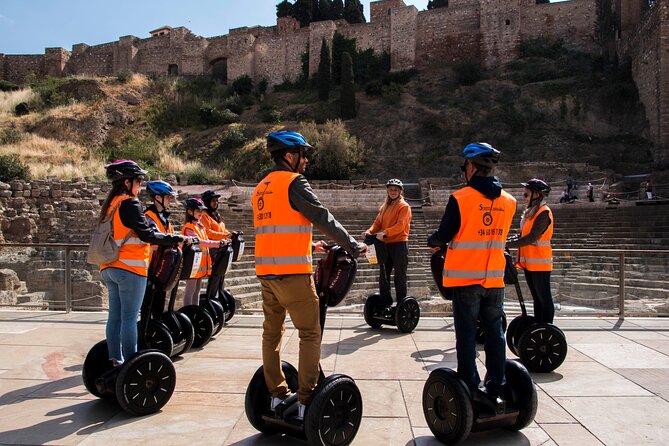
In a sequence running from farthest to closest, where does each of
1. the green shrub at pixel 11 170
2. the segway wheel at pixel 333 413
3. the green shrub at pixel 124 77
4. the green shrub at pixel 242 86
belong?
the green shrub at pixel 242 86, the green shrub at pixel 124 77, the green shrub at pixel 11 170, the segway wheel at pixel 333 413

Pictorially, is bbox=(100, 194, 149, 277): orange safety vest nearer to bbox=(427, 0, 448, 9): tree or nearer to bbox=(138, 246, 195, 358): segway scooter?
bbox=(138, 246, 195, 358): segway scooter

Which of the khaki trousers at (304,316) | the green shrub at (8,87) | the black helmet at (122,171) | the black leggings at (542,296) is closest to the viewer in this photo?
the khaki trousers at (304,316)

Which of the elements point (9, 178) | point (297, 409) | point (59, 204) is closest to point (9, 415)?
point (297, 409)

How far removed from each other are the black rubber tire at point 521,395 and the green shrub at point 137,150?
35.4 meters

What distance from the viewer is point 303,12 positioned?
190 ft

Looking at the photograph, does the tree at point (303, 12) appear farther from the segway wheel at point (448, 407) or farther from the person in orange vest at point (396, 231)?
the segway wheel at point (448, 407)

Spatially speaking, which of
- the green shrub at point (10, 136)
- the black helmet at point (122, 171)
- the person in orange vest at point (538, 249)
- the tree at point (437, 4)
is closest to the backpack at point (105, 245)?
the black helmet at point (122, 171)

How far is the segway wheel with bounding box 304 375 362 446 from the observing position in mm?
3227

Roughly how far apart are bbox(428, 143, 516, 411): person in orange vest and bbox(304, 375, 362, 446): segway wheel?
782mm

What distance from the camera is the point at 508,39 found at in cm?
4525

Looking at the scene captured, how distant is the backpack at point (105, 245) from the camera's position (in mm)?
4203

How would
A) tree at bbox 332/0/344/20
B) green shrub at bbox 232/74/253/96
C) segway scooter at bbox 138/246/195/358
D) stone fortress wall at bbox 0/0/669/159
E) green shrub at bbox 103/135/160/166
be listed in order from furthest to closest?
tree at bbox 332/0/344/20
green shrub at bbox 232/74/253/96
green shrub at bbox 103/135/160/166
stone fortress wall at bbox 0/0/669/159
segway scooter at bbox 138/246/195/358

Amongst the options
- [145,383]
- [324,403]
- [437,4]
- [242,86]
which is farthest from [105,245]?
[437,4]

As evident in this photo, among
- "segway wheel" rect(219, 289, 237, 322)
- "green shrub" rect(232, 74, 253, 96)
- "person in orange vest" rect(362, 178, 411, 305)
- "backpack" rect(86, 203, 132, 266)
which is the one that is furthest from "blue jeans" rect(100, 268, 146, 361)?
"green shrub" rect(232, 74, 253, 96)
